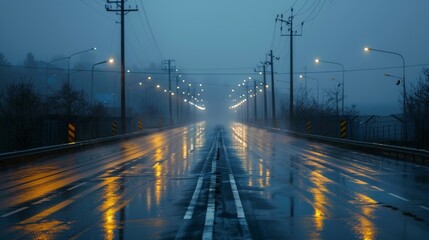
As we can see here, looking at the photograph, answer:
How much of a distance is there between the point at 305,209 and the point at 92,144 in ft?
107

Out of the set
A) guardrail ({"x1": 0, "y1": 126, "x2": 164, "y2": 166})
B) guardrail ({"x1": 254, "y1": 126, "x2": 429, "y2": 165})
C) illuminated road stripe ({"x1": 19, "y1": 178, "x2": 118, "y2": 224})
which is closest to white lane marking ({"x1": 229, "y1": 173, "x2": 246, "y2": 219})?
illuminated road stripe ({"x1": 19, "y1": 178, "x2": 118, "y2": 224})

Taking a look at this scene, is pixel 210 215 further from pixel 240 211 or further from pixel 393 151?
pixel 393 151

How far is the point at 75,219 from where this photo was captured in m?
11.5

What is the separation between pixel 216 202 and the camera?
1373 cm

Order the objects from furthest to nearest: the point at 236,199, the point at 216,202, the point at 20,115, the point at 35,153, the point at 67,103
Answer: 1. the point at 67,103
2. the point at 20,115
3. the point at 35,153
4. the point at 236,199
5. the point at 216,202

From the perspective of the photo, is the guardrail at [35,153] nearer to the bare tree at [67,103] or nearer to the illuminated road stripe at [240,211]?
the bare tree at [67,103]

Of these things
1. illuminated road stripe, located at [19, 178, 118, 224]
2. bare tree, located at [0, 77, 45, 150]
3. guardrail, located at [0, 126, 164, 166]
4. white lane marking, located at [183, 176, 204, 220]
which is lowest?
illuminated road stripe, located at [19, 178, 118, 224]

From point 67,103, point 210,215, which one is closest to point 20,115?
point 67,103

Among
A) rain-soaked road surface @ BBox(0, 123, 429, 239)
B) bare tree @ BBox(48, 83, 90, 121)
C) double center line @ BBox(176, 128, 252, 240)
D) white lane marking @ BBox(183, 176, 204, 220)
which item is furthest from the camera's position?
bare tree @ BBox(48, 83, 90, 121)

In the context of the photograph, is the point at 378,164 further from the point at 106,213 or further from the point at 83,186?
the point at 106,213

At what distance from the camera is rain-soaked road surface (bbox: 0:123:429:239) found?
10.1 metres

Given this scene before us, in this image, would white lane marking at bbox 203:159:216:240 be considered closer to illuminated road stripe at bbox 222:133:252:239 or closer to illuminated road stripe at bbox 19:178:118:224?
illuminated road stripe at bbox 222:133:252:239

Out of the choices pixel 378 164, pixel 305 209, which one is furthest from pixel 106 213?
pixel 378 164

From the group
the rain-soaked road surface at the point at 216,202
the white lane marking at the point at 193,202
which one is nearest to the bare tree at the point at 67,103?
the rain-soaked road surface at the point at 216,202
